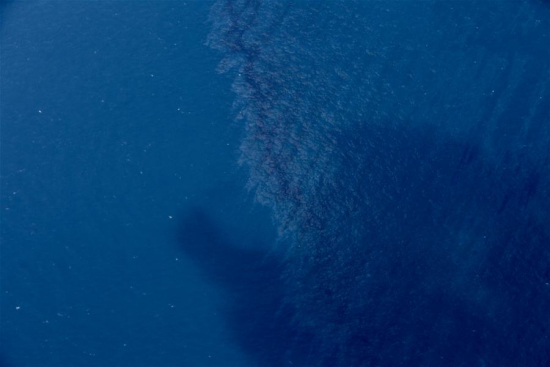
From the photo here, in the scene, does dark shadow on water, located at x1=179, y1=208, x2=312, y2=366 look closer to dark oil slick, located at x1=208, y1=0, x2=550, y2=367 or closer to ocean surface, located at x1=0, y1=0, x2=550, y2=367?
ocean surface, located at x1=0, y1=0, x2=550, y2=367

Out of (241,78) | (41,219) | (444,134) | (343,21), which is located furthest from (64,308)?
(343,21)

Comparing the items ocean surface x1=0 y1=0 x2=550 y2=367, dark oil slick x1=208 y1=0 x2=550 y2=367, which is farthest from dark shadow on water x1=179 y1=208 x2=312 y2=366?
dark oil slick x1=208 y1=0 x2=550 y2=367

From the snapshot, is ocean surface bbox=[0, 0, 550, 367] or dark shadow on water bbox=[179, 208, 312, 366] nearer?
dark shadow on water bbox=[179, 208, 312, 366]

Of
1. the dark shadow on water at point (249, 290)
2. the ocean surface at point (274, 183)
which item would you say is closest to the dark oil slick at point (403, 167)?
the ocean surface at point (274, 183)

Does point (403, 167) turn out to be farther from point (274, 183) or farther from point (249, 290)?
point (249, 290)

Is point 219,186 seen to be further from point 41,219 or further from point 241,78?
point 41,219

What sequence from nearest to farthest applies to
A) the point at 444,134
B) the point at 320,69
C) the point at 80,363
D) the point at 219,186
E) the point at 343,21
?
the point at 80,363 < the point at 219,186 < the point at 444,134 < the point at 320,69 < the point at 343,21
